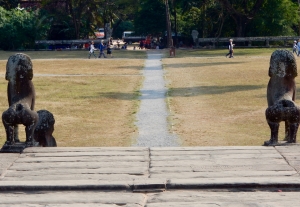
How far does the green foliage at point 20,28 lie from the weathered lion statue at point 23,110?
53.7 meters

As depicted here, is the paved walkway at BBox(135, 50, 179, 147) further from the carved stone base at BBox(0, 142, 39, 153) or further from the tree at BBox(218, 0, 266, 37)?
the tree at BBox(218, 0, 266, 37)

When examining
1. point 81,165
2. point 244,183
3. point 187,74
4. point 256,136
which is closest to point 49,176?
point 81,165

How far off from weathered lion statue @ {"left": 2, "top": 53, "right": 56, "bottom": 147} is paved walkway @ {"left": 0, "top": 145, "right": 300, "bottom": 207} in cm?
67

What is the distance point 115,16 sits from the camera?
243 ft

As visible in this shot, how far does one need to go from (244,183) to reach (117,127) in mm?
9417

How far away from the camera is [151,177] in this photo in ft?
23.5

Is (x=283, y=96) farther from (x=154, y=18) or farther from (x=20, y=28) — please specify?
(x=154, y=18)

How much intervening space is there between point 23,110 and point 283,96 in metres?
3.56

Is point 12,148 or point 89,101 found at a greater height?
point 12,148

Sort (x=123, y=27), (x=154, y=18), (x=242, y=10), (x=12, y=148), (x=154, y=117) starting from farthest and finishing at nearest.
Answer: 1. (x=123, y=27)
2. (x=154, y=18)
3. (x=242, y=10)
4. (x=154, y=117)
5. (x=12, y=148)

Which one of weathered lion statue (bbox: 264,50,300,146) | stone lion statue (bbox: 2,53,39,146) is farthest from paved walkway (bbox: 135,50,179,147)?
stone lion statue (bbox: 2,53,39,146)

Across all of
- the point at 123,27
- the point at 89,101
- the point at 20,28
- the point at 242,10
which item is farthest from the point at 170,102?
the point at 123,27

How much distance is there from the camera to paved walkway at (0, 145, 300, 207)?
654cm

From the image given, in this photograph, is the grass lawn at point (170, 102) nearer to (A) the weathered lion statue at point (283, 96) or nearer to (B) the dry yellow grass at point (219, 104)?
(B) the dry yellow grass at point (219, 104)
